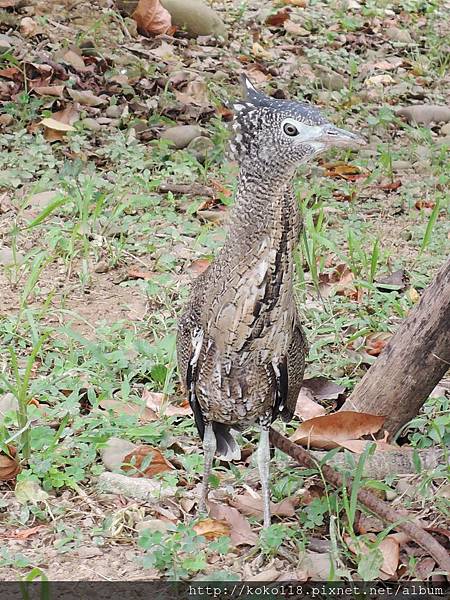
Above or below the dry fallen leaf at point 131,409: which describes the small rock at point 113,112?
below

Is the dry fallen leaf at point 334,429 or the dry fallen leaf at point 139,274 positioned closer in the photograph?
the dry fallen leaf at point 334,429

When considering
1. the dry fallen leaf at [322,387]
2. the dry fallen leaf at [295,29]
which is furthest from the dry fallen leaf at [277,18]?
the dry fallen leaf at [322,387]

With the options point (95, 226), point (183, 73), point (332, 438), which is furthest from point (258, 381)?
point (183, 73)

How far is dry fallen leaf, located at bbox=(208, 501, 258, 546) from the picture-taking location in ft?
11.4

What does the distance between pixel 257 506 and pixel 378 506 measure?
0.44 m

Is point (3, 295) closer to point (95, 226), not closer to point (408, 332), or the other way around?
point (95, 226)

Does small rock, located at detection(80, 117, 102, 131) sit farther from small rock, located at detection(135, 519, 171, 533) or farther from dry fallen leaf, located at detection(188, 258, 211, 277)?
small rock, located at detection(135, 519, 171, 533)

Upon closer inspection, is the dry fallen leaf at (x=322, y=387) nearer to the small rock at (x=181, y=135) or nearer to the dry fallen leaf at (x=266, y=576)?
the dry fallen leaf at (x=266, y=576)

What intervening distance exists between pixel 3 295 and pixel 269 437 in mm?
1954

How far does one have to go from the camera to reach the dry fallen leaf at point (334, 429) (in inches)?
156

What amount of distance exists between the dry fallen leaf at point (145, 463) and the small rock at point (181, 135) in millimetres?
3292

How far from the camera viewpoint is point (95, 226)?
5680mm

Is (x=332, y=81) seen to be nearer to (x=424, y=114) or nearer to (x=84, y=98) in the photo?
(x=424, y=114)

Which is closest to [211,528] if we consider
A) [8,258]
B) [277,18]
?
[8,258]
